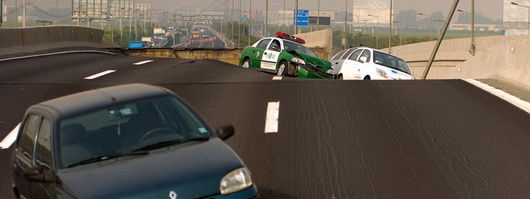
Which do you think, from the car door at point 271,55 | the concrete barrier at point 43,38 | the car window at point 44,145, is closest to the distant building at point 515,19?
the concrete barrier at point 43,38

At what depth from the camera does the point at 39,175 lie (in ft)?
23.0

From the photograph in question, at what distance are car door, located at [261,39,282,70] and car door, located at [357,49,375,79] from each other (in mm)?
2638

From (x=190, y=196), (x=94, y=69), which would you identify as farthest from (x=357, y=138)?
(x=94, y=69)

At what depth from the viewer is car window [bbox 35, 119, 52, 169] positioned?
7.23 metres

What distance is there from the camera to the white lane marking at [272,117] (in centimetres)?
1252

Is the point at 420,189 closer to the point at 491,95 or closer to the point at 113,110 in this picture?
the point at 113,110

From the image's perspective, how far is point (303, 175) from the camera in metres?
9.73

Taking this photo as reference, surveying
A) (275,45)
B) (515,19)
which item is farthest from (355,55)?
(515,19)

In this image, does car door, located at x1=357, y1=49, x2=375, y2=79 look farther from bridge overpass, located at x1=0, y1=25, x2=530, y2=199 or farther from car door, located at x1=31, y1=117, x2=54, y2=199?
car door, located at x1=31, y1=117, x2=54, y2=199

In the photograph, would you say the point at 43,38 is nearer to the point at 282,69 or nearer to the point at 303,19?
the point at 282,69

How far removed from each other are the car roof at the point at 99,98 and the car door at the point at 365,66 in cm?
1790

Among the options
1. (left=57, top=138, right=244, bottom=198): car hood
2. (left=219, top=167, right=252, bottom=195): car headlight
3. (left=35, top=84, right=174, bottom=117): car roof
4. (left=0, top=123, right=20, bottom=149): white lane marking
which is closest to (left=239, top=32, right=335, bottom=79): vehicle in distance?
(left=0, top=123, right=20, bottom=149): white lane marking

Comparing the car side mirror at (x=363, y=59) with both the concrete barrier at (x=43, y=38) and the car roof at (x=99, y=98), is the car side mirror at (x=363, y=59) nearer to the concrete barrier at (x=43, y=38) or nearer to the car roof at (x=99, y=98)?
the concrete barrier at (x=43, y=38)

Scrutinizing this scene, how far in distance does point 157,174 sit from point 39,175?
3.66 ft
